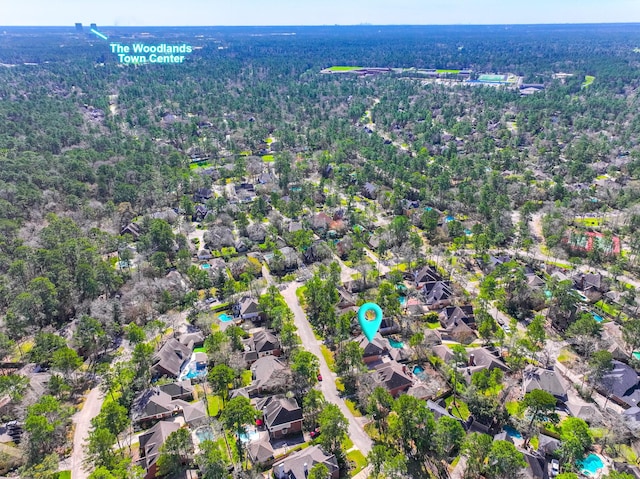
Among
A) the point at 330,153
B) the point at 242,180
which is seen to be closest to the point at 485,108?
the point at 330,153

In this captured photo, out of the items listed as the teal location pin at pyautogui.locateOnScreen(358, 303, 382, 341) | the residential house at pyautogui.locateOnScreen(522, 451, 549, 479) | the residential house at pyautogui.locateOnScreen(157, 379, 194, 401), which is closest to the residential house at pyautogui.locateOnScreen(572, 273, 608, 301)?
the teal location pin at pyautogui.locateOnScreen(358, 303, 382, 341)

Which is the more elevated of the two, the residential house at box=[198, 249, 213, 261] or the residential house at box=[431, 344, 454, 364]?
the residential house at box=[431, 344, 454, 364]

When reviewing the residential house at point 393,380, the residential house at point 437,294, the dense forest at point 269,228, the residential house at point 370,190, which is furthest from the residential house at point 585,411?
the residential house at point 370,190

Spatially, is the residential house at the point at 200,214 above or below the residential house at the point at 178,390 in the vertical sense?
below

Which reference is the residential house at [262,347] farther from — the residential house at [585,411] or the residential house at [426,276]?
the residential house at [585,411]

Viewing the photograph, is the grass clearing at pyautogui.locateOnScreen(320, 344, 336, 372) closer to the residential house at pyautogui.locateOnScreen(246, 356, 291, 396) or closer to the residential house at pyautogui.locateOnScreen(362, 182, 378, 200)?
the residential house at pyautogui.locateOnScreen(246, 356, 291, 396)

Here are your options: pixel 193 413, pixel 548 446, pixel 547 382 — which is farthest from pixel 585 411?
pixel 193 413
